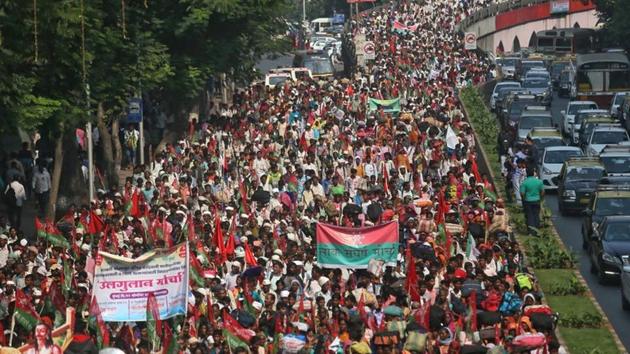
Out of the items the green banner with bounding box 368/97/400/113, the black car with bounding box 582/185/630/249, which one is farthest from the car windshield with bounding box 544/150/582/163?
the green banner with bounding box 368/97/400/113

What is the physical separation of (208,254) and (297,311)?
4.62m

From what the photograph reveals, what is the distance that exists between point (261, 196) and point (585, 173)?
8.49 meters

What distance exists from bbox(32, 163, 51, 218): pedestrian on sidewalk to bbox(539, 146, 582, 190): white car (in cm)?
1089

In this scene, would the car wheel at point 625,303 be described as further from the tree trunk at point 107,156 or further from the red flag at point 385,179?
the tree trunk at point 107,156

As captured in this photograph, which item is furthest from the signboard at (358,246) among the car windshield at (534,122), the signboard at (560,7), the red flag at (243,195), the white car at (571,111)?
the signboard at (560,7)

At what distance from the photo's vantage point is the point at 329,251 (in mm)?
30062

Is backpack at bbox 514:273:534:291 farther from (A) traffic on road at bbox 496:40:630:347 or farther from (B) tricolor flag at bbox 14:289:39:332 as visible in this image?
(B) tricolor flag at bbox 14:289:39:332

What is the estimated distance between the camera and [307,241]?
32562 millimetres

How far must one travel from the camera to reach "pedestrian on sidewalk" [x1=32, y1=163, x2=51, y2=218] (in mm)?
41562

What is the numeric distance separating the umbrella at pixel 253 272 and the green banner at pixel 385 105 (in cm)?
2680

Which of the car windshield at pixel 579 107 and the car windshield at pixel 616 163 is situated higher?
the car windshield at pixel 616 163

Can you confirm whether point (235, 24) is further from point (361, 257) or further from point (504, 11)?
point (504, 11)

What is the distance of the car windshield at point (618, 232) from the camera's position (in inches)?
1318

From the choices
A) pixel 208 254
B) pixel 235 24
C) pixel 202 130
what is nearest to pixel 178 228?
pixel 208 254
